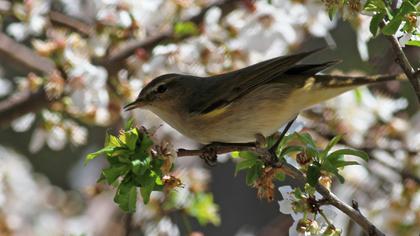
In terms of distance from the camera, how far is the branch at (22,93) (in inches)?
152

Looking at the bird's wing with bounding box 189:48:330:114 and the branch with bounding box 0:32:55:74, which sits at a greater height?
the branch with bounding box 0:32:55:74

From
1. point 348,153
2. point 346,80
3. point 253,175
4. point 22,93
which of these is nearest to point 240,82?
point 346,80

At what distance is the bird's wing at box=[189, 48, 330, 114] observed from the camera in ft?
10.4

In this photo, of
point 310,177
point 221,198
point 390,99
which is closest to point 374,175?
point 390,99

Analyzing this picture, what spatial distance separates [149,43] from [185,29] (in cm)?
28

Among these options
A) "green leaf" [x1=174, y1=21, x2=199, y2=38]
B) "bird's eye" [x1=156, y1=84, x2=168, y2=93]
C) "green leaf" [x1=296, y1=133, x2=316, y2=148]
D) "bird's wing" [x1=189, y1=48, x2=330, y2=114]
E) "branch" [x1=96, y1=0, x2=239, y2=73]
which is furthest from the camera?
"branch" [x1=96, y1=0, x2=239, y2=73]

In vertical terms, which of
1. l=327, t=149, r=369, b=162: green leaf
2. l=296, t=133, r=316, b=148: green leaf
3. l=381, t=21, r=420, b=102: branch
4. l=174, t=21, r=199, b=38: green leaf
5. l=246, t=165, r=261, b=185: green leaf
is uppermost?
l=174, t=21, r=199, b=38: green leaf

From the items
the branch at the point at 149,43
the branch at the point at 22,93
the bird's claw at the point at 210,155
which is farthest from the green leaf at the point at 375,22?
the branch at the point at 22,93

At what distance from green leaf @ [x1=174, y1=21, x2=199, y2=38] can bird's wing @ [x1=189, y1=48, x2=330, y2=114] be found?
0.48 m

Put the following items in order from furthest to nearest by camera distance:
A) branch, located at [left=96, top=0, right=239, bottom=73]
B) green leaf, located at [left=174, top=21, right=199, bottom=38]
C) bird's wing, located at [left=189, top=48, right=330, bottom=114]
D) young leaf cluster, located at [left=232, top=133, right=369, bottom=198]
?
branch, located at [left=96, top=0, right=239, bottom=73] < green leaf, located at [left=174, top=21, right=199, bottom=38] < bird's wing, located at [left=189, top=48, right=330, bottom=114] < young leaf cluster, located at [left=232, top=133, right=369, bottom=198]

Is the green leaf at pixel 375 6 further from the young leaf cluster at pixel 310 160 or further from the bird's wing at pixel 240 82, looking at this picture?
the bird's wing at pixel 240 82

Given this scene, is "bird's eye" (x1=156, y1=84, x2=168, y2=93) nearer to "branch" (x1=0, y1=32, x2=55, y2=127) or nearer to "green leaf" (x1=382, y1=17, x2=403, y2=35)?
"branch" (x1=0, y1=32, x2=55, y2=127)

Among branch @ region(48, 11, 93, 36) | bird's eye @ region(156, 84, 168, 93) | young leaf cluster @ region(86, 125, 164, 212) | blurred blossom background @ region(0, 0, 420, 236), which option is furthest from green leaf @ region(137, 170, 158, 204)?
branch @ region(48, 11, 93, 36)

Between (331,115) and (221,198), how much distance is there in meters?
1.86
